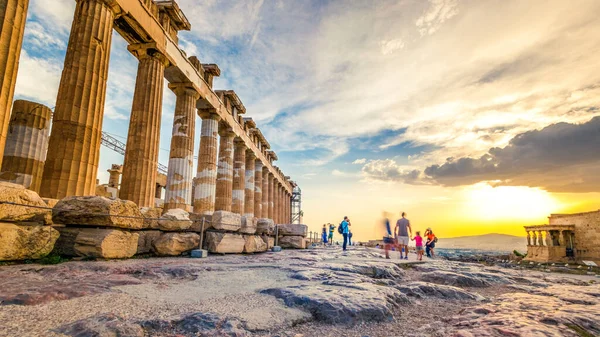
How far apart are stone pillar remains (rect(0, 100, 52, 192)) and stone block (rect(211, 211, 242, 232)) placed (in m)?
6.66

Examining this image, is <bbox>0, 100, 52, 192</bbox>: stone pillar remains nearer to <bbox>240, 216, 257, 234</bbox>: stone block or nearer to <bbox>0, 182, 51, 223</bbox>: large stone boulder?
<bbox>0, 182, 51, 223</bbox>: large stone boulder

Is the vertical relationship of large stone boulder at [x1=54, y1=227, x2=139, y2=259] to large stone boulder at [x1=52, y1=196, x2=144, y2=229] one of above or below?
below

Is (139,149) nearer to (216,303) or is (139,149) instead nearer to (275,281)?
(275,281)

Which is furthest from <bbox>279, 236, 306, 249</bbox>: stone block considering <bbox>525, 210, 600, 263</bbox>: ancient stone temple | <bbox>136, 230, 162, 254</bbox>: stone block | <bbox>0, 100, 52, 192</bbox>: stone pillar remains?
<bbox>525, 210, 600, 263</bbox>: ancient stone temple

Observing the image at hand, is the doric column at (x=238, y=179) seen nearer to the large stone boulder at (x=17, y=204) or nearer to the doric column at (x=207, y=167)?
the doric column at (x=207, y=167)

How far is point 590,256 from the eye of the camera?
24719 mm

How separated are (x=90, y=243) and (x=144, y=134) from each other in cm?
613

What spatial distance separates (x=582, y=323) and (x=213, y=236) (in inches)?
288

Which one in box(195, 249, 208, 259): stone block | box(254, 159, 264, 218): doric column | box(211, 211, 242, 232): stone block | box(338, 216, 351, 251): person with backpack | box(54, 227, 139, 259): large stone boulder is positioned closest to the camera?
box(54, 227, 139, 259): large stone boulder

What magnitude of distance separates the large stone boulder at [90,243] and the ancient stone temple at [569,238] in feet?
110

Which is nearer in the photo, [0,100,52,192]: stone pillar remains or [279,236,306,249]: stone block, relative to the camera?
[0,100,52,192]: stone pillar remains

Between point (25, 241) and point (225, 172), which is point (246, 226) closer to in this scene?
point (25, 241)

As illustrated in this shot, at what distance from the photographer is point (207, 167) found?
1586 cm

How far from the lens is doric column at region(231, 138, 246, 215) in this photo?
2145 cm
